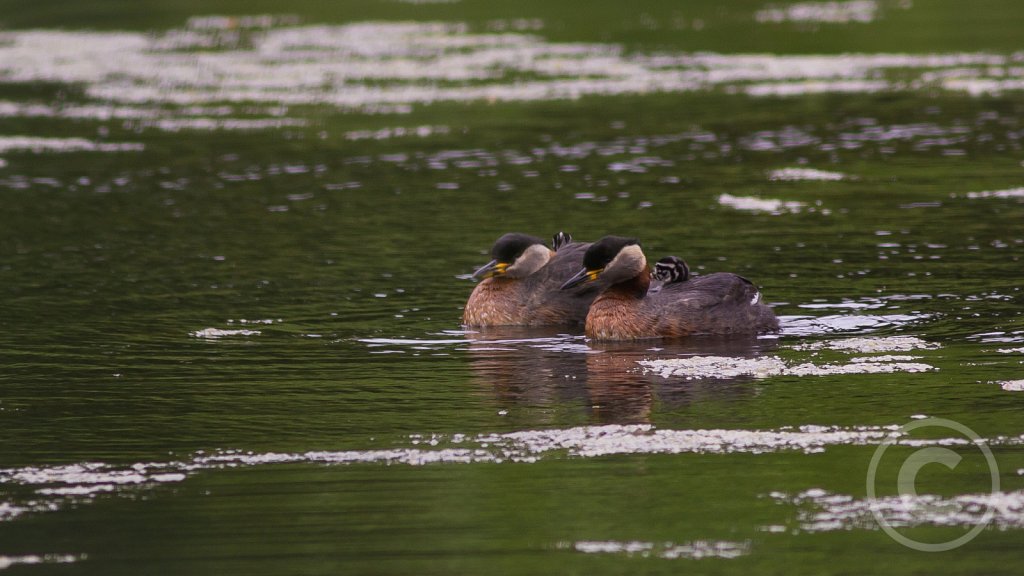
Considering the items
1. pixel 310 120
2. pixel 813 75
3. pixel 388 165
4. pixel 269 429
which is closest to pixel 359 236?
pixel 388 165

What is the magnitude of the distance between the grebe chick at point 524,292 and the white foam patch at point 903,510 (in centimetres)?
558

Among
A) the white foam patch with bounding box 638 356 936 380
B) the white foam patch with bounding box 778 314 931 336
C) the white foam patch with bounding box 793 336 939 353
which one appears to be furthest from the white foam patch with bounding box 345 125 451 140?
the white foam patch with bounding box 638 356 936 380

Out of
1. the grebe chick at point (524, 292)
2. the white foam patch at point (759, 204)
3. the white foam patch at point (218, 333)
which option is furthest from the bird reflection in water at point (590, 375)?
the white foam patch at point (759, 204)

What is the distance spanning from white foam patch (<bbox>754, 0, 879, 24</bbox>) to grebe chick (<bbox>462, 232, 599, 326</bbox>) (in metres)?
26.0

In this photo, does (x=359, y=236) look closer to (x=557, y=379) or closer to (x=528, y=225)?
(x=528, y=225)

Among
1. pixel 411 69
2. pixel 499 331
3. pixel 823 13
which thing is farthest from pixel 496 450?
pixel 823 13

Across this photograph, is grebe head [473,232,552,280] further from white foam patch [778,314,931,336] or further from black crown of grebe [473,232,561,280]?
white foam patch [778,314,931,336]

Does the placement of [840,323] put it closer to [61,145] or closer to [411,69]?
[61,145]

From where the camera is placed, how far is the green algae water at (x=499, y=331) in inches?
314

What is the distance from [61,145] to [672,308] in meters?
14.9

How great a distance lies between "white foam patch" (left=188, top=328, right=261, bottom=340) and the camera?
1314 centimetres

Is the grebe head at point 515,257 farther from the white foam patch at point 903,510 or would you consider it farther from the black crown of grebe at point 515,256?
the white foam patch at point 903,510

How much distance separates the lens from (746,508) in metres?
8.10

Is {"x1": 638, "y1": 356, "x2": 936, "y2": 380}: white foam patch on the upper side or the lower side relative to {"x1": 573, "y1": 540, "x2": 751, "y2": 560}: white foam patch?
upper
